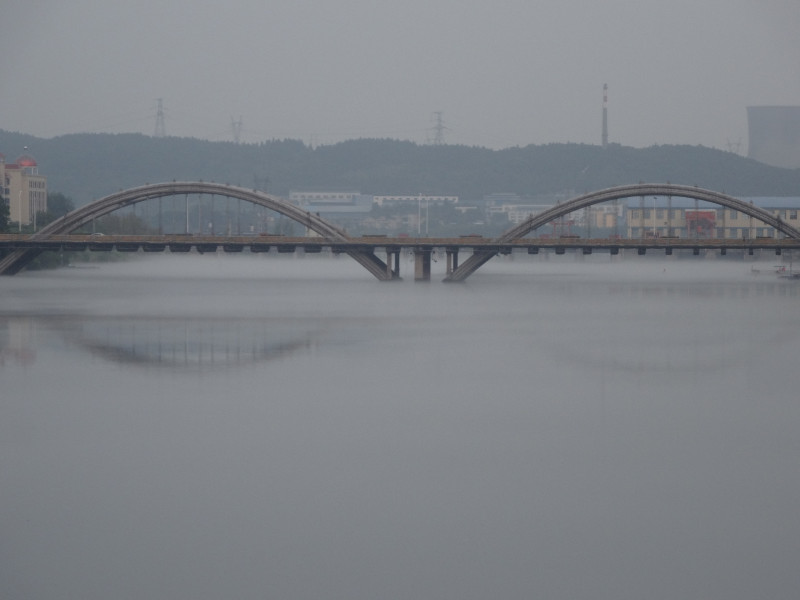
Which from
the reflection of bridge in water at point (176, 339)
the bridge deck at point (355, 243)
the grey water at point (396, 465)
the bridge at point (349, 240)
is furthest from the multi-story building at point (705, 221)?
the grey water at point (396, 465)

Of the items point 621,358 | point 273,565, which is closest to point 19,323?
point 621,358

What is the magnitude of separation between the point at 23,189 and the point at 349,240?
234ft

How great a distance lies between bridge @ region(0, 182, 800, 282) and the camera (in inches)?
3078

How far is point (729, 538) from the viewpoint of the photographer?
52.7ft

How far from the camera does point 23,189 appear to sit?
138750mm

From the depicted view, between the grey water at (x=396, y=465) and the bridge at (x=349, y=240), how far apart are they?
119 ft

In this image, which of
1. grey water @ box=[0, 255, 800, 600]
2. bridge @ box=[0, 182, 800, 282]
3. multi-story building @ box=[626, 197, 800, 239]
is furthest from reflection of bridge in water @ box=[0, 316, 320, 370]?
multi-story building @ box=[626, 197, 800, 239]

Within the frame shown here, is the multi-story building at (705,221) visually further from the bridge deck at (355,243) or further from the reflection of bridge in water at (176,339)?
the reflection of bridge in water at (176,339)

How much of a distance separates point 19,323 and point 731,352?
990 inches

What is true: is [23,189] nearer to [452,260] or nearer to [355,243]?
[452,260]

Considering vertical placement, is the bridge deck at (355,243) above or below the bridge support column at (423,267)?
above

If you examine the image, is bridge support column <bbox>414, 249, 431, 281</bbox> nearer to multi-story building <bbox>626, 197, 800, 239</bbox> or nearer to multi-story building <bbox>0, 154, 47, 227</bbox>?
→ multi-story building <bbox>626, 197, 800, 239</bbox>

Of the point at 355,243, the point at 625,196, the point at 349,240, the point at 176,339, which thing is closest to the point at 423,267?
the point at 349,240

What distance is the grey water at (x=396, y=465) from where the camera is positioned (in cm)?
1484
